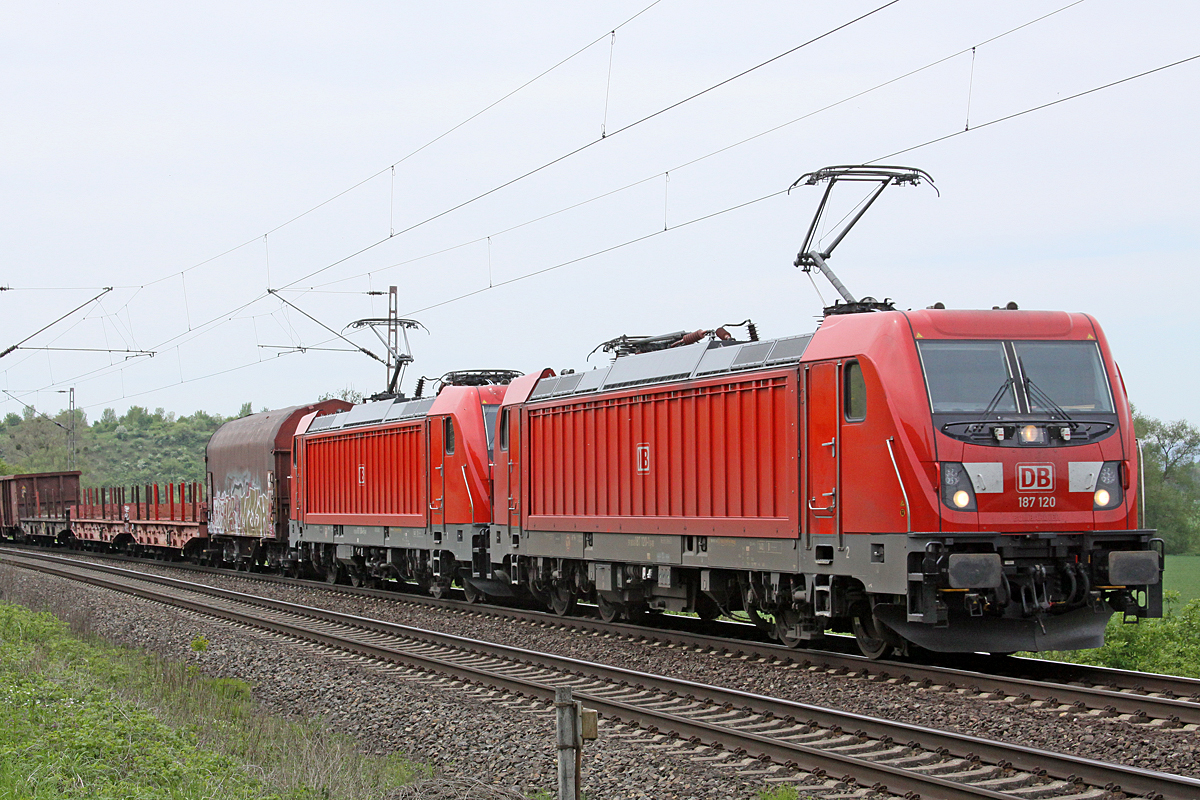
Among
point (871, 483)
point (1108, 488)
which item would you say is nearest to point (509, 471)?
point (871, 483)

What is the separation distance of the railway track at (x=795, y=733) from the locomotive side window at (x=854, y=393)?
2694mm

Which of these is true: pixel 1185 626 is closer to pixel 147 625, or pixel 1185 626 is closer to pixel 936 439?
pixel 936 439

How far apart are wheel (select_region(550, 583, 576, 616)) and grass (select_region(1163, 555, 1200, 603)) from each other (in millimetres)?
18055

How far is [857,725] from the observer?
9.24m

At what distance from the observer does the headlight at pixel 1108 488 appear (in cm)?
1157

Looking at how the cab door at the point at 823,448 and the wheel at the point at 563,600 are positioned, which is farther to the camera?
the wheel at the point at 563,600

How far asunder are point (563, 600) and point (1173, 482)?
183 ft

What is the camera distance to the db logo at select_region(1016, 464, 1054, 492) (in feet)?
37.2

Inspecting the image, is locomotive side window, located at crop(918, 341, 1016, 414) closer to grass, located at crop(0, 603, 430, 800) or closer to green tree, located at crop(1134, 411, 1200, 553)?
grass, located at crop(0, 603, 430, 800)

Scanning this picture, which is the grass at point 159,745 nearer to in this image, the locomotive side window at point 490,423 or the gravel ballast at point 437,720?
the gravel ballast at point 437,720

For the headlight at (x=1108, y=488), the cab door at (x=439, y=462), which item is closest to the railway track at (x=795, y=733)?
A: the headlight at (x=1108, y=488)

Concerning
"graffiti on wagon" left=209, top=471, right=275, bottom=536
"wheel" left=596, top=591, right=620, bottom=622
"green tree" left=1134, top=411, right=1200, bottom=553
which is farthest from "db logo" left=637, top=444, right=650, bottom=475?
"green tree" left=1134, top=411, right=1200, bottom=553

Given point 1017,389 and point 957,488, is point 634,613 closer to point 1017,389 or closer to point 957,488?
point 957,488

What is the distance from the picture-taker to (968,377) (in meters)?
11.7
